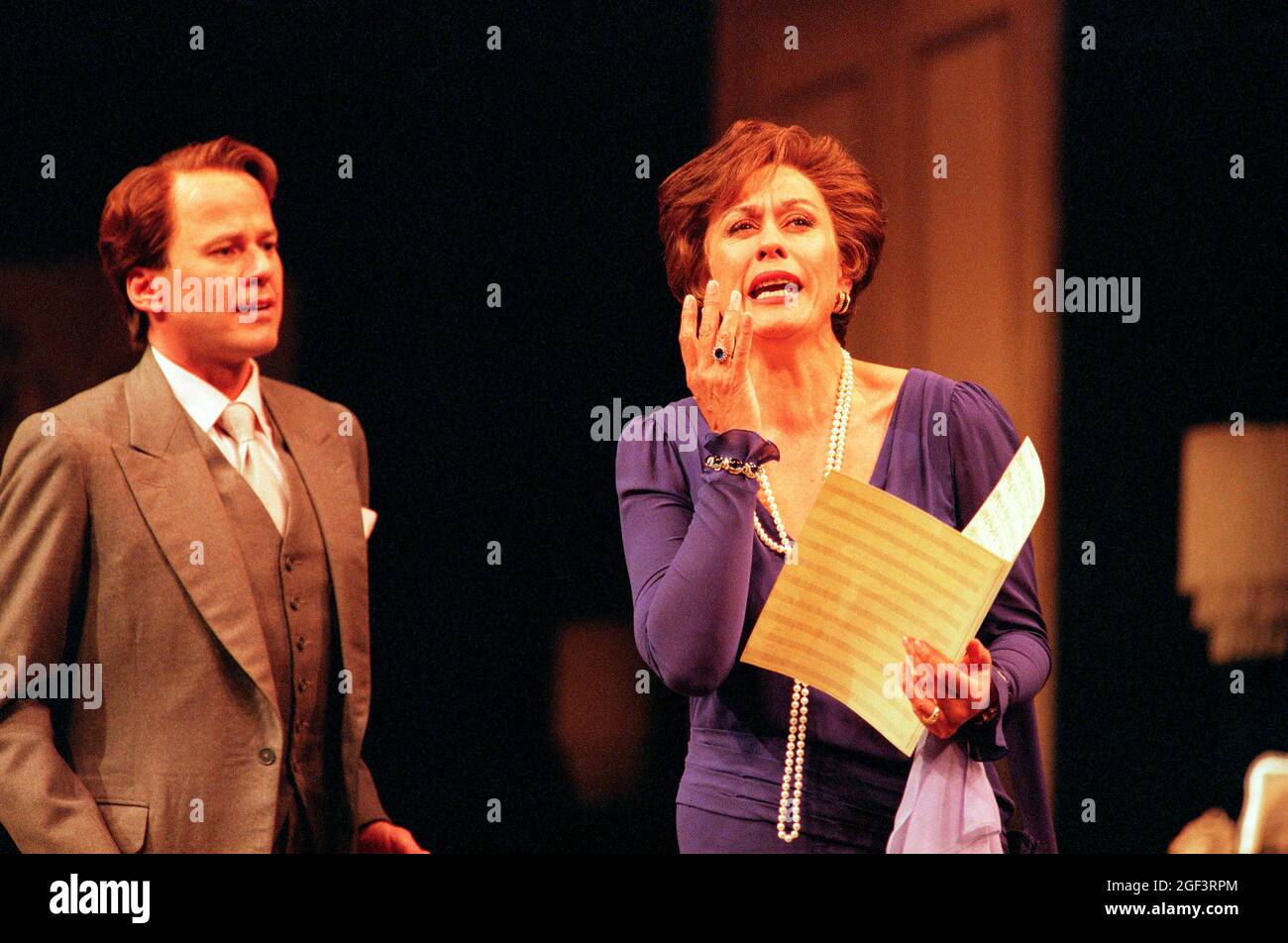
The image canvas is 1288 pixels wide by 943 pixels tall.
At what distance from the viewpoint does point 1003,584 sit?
7.82 feet

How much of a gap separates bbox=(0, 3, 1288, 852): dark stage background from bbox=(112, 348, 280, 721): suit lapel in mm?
285

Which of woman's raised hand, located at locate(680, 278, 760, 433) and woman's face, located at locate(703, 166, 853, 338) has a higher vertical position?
woman's face, located at locate(703, 166, 853, 338)

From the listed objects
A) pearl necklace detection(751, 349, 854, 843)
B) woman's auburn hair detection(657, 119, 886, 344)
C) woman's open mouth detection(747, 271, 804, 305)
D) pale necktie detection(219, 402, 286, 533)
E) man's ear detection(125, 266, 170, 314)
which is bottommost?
pearl necklace detection(751, 349, 854, 843)

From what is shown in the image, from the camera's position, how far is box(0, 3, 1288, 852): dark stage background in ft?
9.04

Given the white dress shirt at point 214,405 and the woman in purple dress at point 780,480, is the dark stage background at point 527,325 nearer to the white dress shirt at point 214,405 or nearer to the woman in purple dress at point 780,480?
the white dress shirt at point 214,405

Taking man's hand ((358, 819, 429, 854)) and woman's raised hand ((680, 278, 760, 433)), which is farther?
man's hand ((358, 819, 429, 854))

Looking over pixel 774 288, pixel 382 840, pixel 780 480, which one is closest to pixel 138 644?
pixel 382 840

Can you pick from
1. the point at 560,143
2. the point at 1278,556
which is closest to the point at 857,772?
the point at 1278,556

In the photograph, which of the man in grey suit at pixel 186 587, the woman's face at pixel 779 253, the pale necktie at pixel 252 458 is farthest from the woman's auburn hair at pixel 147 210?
the woman's face at pixel 779 253

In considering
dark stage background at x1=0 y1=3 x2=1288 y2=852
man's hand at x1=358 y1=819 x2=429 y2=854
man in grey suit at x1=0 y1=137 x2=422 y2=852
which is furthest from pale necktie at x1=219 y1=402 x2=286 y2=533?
man's hand at x1=358 y1=819 x2=429 y2=854

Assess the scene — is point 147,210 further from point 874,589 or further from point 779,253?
point 874,589

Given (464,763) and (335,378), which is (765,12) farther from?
(464,763)

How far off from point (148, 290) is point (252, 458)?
34 centimetres

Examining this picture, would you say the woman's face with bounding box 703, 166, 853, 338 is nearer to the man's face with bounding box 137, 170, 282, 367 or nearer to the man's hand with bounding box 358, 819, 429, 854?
the man's face with bounding box 137, 170, 282, 367
